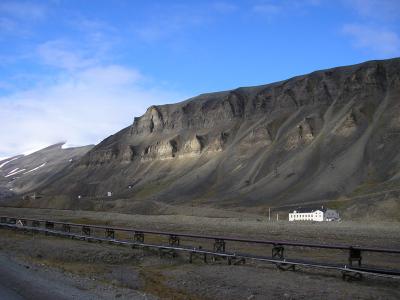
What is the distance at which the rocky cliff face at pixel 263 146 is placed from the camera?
9981 centimetres

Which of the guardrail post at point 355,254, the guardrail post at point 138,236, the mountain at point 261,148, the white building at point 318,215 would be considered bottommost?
the white building at point 318,215

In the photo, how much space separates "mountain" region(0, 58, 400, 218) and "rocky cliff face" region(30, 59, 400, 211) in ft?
1.04

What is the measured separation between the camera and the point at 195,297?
14.6 meters

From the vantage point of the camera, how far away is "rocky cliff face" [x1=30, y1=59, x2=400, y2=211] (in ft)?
327

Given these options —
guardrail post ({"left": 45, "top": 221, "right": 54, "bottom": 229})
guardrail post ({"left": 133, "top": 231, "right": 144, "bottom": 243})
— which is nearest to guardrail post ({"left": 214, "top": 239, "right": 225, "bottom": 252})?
guardrail post ({"left": 133, "top": 231, "right": 144, "bottom": 243})

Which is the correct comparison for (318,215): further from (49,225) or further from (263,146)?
(263,146)

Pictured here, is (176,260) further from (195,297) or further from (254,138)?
(254,138)

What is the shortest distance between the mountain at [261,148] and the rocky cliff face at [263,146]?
1.04 feet

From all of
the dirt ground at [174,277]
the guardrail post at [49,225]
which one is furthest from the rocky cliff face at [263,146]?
the dirt ground at [174,277]

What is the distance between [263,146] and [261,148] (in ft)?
2.80

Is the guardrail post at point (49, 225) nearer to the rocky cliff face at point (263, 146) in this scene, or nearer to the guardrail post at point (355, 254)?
the guardrail post at point (355, 254)

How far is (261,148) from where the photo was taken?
128625mm

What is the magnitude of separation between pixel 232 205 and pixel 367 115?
43.0 metres

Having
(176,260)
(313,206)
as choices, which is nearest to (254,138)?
(313,206)
